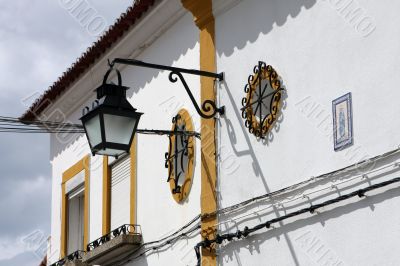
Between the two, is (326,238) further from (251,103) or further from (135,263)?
(135,263)

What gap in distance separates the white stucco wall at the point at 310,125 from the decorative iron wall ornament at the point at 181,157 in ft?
2.91

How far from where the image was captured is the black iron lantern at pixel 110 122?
27.1ft

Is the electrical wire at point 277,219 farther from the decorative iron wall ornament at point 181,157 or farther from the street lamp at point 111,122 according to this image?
the street lamp at point 111,122

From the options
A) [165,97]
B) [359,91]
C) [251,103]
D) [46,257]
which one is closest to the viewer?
[359,91]

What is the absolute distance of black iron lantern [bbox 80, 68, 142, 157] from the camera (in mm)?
8266

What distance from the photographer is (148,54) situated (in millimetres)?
11664

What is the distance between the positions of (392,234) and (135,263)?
4745 mm

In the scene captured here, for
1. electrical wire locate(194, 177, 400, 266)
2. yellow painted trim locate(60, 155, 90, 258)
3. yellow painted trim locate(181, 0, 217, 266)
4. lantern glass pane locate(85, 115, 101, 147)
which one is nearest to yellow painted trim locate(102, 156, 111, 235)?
yellow painted trim locate(60, 155, 90, 258)

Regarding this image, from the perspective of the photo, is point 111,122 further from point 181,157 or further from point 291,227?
point 181,157

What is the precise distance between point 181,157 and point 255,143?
1.75m

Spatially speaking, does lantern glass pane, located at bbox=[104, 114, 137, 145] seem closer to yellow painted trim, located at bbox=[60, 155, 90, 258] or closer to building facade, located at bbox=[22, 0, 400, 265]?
building facade, located at bbox=[22, 0, 400, 265]

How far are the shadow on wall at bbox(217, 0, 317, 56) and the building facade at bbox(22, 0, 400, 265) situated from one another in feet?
0.06

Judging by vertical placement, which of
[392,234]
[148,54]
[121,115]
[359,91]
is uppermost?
[148,54]

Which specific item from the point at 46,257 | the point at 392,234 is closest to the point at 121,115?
the point at 392,234
